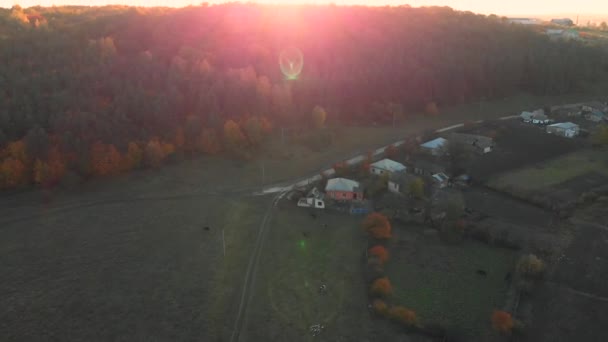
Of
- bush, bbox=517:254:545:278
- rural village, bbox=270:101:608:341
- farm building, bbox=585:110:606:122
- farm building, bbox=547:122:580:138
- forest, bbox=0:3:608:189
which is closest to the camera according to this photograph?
rural village, bbox=270:101:608:341

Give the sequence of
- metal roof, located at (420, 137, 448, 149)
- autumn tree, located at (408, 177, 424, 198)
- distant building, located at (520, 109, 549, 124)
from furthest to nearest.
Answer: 1. distant building, located at (520, 109, 549, 124)
2. metal roof, located at (420, 137, 448, 149)
3. autumn tree, located at (408, 177, 424, 198)

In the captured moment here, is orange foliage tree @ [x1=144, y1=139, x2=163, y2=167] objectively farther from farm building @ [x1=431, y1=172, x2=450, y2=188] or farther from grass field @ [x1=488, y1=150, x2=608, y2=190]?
grass field @ [x1=488, y1=150, x2=608, y2=190]

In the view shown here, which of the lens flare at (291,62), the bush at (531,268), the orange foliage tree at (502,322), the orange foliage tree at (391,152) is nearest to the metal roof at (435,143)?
the orange foliage tree at (391,152)

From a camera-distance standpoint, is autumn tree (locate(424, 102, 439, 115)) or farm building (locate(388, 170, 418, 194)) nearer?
farm building (locate(388, 170, 418, 194))

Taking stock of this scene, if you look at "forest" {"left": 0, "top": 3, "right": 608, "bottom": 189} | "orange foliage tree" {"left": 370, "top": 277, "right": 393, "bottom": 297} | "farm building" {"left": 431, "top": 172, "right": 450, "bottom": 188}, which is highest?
"forest" {"left": 0, "top": 3, "right": 608, "bottom": 189}

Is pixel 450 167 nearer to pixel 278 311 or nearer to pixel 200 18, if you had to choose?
pixel 278 311

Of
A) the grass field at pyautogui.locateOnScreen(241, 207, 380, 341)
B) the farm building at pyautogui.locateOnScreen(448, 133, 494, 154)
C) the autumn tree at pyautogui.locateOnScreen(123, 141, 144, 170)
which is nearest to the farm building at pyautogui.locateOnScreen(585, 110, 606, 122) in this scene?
the farm building at pyautogui.locateOnScreen(448, 133, 494, 154)

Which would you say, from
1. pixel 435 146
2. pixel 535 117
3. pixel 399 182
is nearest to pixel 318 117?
pixel 435 146

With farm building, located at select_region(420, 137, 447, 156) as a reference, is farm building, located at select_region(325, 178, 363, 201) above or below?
below
